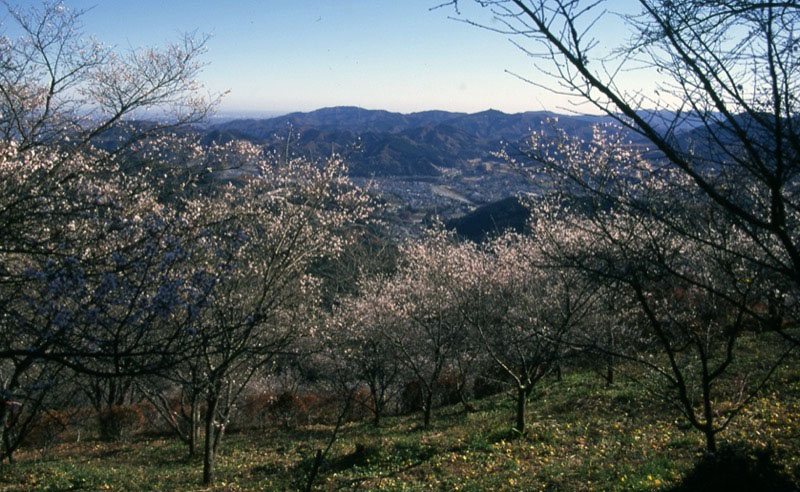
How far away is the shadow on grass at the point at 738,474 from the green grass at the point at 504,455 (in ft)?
0.09

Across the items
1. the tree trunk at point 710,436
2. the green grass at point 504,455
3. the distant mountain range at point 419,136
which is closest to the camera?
the tree trunk at point 710,436

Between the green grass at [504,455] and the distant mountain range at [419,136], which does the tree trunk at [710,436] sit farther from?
the distant mountain range at [419,136]

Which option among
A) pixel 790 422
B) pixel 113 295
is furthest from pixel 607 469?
pixel 113 295

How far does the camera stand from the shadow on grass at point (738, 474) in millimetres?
4910

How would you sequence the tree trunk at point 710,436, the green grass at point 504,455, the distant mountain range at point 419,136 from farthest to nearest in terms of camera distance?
the distant mountain range at point 419,136 → the green grass at point 504,455 → the tree trunk at point 710,436

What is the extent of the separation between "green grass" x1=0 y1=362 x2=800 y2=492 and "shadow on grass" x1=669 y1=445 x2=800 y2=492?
0.03 metres

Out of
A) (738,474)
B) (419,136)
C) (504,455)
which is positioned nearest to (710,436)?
(738,474)

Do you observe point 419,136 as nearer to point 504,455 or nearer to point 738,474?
point 504,455

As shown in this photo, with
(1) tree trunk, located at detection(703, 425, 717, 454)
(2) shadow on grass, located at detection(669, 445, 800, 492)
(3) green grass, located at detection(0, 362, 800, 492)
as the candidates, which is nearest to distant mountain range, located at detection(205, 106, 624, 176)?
(3) green grass, located at detection(0, 362, 800, 492)

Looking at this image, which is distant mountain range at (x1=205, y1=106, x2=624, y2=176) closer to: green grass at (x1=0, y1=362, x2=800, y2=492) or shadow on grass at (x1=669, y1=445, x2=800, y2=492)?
green grass at (x1=0, y1=362, x2=800, y2=492)

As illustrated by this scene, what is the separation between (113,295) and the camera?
4066 mm

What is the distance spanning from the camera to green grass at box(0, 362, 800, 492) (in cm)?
708

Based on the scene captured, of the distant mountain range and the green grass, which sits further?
the distant mountain range

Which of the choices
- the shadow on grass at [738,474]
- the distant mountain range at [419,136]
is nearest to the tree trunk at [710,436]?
the shadow on grass at [738,474]
